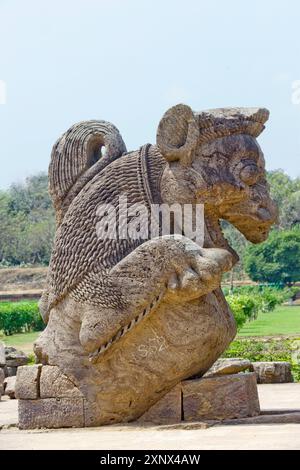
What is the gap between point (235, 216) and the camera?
25.6ft

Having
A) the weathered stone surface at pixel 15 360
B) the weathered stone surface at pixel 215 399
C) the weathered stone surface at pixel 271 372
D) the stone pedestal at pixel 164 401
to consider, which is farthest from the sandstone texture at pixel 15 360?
the weathered stone surface at pixel 215 399

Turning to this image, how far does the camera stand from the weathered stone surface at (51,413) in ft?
24.8

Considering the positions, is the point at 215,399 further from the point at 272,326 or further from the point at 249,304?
the point at 272,326

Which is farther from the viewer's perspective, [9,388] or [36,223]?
[36,223]

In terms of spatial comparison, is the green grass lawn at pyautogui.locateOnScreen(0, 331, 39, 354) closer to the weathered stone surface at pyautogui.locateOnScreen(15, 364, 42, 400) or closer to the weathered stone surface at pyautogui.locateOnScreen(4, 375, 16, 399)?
the weathered stone surface at pyautogui.locateOnScreen(4, 375, 16, 399)

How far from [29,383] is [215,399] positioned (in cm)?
144

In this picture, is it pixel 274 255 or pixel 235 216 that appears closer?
pixel 235 216

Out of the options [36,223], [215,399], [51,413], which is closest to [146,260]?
[215,399]

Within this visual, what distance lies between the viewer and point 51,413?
763 cm

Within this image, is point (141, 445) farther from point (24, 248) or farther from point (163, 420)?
point (24, 248)

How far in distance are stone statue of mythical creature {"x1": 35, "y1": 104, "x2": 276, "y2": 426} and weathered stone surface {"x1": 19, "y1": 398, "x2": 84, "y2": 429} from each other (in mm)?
90

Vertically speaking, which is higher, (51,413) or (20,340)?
(51,413)
